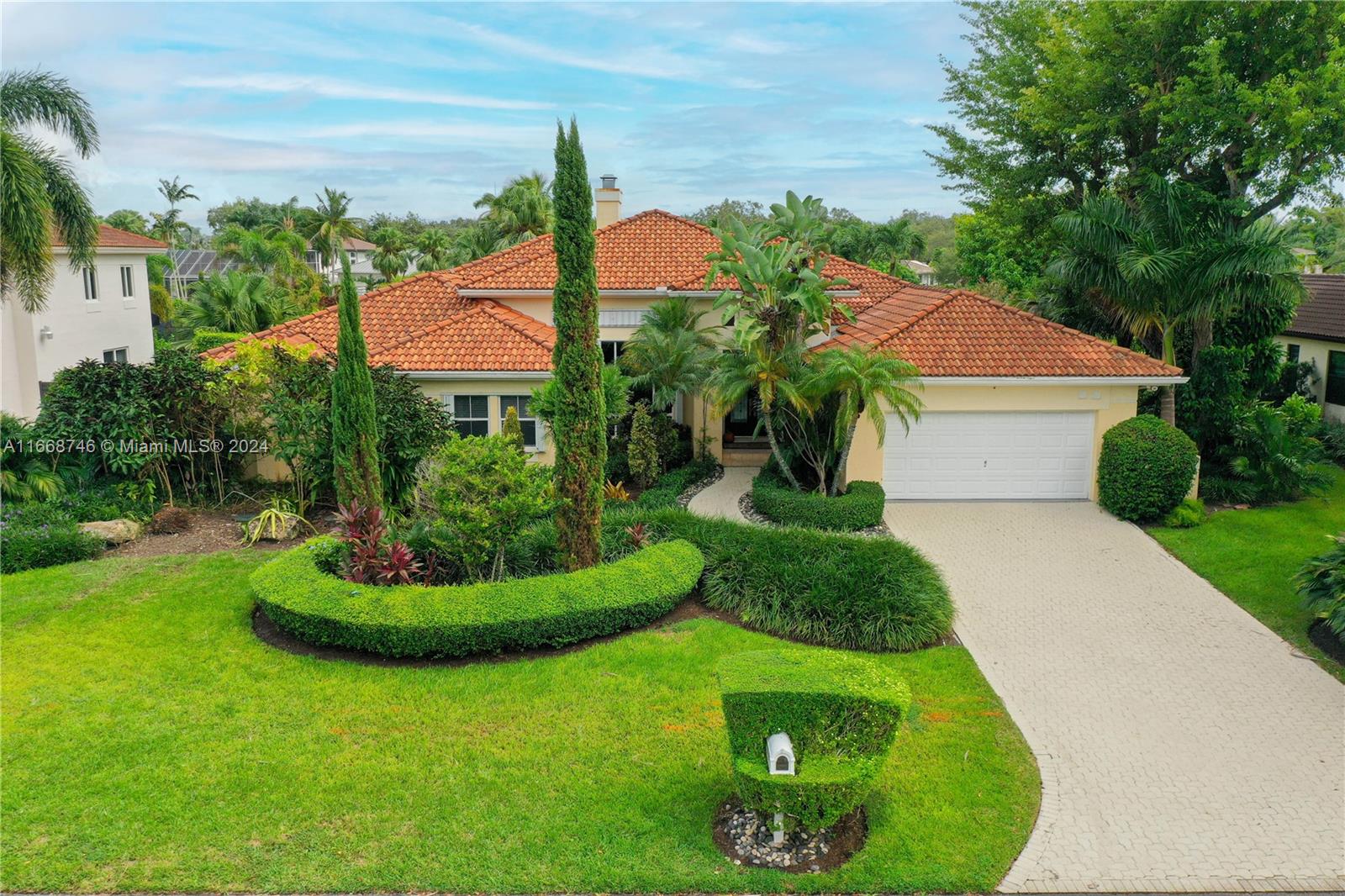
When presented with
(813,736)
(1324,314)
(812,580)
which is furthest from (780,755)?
(1324,314)

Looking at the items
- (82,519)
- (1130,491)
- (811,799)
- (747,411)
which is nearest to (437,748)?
(811,799)

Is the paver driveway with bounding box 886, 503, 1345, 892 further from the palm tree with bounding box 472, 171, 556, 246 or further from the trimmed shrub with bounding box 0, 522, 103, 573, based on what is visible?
the palm tree with bounding box 472, 171, 556, 246

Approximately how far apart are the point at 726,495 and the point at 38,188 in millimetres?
14807

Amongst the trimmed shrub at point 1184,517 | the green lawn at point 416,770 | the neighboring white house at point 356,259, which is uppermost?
the neighboring white house at point 356,259

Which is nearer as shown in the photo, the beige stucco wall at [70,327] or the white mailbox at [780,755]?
the white mailbox at [780,755]

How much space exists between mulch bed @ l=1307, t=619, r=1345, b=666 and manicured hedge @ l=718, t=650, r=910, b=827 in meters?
8.15

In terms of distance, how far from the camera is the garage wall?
19.5m

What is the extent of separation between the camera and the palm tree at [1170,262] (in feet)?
62.6

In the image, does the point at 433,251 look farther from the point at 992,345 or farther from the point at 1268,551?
the point at 1268,551

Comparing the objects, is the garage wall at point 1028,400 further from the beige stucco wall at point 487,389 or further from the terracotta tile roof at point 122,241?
the terracotta tile roof at point 122,241

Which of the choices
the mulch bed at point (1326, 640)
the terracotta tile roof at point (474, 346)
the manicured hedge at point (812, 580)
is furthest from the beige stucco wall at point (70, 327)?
the mulch bed at point (1326, 640)

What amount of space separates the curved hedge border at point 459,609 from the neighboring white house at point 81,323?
46.4ft

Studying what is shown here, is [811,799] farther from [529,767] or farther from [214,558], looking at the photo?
[214,558]

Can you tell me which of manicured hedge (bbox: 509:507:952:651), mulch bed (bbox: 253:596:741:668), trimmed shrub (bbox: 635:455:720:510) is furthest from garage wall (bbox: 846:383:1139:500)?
mulch bed (bbox: 253:596:741:668)
